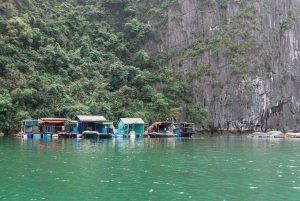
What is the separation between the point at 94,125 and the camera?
2224 inches

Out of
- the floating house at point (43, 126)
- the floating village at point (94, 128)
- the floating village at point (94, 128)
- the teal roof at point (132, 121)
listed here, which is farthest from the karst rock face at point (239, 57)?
the floating house at point (43, 126)

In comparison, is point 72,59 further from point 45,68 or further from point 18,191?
point 18,191

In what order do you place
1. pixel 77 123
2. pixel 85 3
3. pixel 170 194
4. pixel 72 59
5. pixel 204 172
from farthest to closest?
pixel 85 3 < pixel 72 59 < pixel 77 123 < pixel 204 172 < pixel 170 194

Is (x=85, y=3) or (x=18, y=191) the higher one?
(x=85, y=3)

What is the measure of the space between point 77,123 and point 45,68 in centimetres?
1491

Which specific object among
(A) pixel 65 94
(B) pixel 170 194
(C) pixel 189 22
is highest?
(C) pixel 189 22

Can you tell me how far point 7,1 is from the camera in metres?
69.9

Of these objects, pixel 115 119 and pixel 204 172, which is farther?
pixel 115 119

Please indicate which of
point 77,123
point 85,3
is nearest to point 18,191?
point 77,123

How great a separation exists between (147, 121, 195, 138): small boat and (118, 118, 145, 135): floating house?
173 cm

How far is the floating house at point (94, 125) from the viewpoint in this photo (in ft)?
176

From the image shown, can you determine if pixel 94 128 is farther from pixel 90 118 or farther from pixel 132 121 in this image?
pixel 132 121

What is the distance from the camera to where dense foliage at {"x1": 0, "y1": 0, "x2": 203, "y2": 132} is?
57.2 meters

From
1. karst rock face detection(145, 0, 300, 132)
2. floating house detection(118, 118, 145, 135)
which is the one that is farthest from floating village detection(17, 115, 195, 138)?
karst rock face detection(145, 0, 300, 132)
